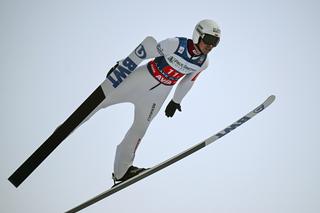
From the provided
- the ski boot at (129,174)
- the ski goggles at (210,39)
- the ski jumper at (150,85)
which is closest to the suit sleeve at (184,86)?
the ski jumper at (150,85)

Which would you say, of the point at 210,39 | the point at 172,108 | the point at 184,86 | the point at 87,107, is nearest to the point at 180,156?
the point at 172,108

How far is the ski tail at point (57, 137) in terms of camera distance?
15.5ft

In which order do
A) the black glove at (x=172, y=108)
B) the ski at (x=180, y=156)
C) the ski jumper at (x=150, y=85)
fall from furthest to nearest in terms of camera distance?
the black glove at (x=172, y=108), the ski at (x=180, y=156), the ski jumper at (x=150, y=85)

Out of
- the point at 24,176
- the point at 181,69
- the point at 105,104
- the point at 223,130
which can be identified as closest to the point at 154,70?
the point at 181,69

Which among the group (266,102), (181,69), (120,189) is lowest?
(266,102)

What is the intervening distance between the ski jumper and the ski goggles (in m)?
0.18

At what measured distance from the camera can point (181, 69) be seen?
4.97 metres

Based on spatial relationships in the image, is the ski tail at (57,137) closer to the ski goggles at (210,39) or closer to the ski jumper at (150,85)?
the ski jumper at (150,85)

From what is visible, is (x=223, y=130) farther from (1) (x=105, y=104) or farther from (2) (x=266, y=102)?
(1) (x=105, y=104)

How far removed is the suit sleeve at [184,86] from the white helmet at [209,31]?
0.51 meters

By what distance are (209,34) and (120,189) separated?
1.75 meters

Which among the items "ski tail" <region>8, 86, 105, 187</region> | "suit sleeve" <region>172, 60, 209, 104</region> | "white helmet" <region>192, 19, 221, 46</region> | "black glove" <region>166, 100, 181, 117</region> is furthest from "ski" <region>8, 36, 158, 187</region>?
"black glove" <region>166, 100, 181, 117</region>

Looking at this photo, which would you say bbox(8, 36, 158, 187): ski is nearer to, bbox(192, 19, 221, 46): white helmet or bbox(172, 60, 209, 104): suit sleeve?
bbox(192, 19, 221, 46): white helmet

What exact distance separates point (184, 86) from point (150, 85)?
369 millimetres
